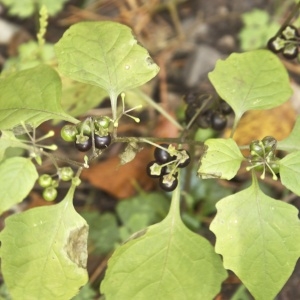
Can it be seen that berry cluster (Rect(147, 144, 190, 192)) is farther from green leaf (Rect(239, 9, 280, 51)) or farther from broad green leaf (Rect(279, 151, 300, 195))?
green leaf (Rect(239, 9, 280, 51))

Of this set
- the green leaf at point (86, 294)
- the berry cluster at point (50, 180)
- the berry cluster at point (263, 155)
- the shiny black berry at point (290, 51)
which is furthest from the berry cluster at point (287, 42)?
the green leaf at point (86, 294)

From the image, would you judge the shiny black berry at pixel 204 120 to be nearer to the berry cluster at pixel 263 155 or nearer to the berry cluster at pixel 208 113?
the berry cluster at pixel 208 113

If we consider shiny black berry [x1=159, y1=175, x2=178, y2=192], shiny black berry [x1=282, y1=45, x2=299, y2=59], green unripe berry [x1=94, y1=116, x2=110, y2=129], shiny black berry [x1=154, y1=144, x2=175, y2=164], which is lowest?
shiny black berry [x1=159, y1=175, x2=178, y2=192]

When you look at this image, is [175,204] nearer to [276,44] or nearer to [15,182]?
[15,182]

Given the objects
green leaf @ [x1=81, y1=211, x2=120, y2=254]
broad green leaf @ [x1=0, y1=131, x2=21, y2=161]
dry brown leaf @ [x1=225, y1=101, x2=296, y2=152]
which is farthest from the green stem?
dry brown leaf @ [x1=225, y1=101, x2=296, y2=152]

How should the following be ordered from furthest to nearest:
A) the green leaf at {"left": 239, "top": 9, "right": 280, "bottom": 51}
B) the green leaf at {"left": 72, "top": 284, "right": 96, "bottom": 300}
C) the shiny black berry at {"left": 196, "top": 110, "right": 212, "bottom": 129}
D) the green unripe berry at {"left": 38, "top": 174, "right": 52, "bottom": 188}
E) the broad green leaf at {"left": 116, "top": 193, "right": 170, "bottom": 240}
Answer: the green leaf at {"left": 239, "top": 9, "right": 280, "bottom": 51} < the broad green leaf at {"left": 116, "top": 193, "right": 170, "bottom": 240} < the green leaf at {"left": 72, "top": 284, "right": 96, "bottom": 300} < the shiny black berry at {"left": 196, "top": 110, "right": 212, "bottom": 129} < the green unripe berry at {"left": 38, "top": 174, "right": 52, "bottom": 188}
